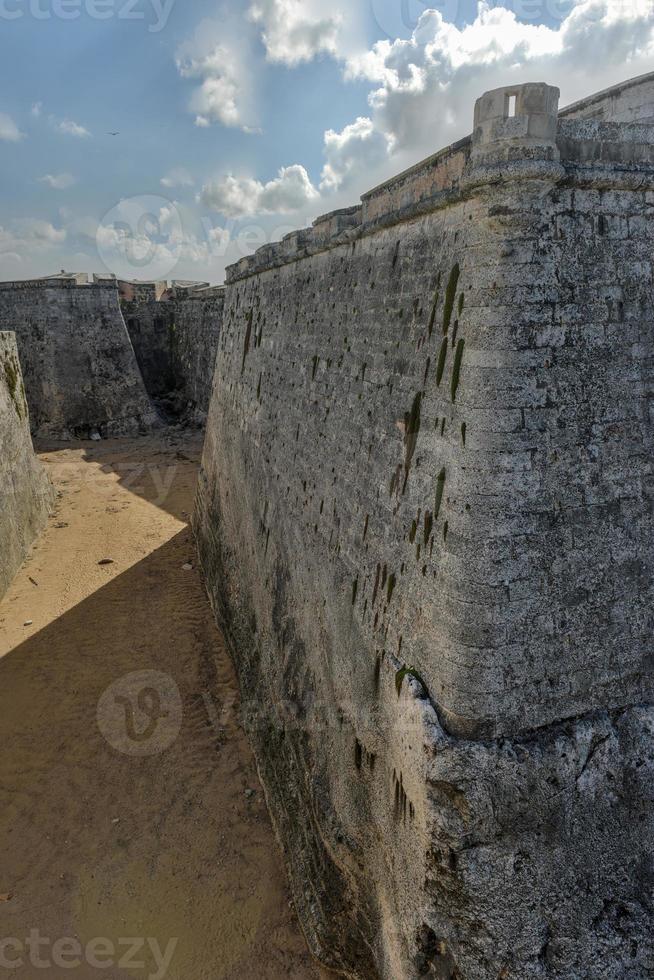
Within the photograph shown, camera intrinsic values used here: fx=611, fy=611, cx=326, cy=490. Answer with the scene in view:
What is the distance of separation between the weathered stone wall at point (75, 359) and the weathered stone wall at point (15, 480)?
9.79 metres

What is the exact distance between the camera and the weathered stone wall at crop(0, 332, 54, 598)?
13820 millimetres

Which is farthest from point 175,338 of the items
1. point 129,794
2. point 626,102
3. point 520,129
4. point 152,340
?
point 520,129

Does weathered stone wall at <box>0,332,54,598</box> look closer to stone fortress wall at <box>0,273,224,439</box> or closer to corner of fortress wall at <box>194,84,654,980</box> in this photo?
stone fortress wall at <box>0,273,224,439</box>

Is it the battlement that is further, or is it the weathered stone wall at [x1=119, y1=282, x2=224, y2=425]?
the weathered stone wall at [x1=119, y1=282, x2=224, y2=425]

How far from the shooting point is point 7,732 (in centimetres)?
915

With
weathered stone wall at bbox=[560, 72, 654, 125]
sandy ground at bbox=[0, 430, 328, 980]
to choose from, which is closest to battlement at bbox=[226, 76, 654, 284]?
weathered stone wall at bbox=[560, 72, 654, 125]

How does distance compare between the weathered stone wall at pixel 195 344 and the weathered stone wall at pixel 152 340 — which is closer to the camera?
the weathered stone wall at pixel 195 344

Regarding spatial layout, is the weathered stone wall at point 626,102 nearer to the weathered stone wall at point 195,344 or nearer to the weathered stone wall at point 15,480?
the weathered stone wall at point 15,480

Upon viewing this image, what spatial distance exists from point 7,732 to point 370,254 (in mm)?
8512

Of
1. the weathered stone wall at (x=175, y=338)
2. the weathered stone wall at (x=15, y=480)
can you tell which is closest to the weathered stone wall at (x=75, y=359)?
the weathered stone wall at (x=175, y=338)

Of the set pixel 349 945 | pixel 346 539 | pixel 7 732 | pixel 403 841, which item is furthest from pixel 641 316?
pixel 7 732

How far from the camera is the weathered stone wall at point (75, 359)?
1037 inches

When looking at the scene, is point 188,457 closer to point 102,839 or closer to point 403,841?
point 102,839

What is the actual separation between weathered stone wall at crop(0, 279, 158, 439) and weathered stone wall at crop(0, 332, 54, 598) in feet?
32.1
